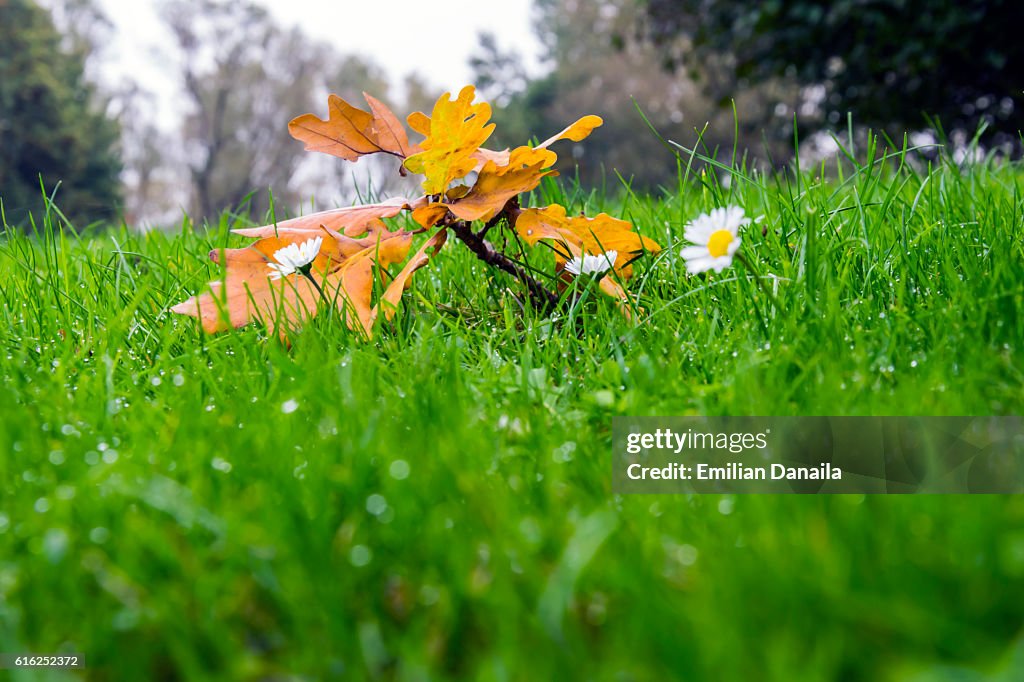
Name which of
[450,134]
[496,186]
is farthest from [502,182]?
[450,134]

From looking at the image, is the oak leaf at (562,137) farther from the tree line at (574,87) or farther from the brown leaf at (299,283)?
the tree line at (574,87)

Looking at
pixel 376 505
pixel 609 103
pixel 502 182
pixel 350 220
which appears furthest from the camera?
pixel 609 103

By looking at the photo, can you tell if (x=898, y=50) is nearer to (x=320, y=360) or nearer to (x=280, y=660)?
(x=320, y=360)

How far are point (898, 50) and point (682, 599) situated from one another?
693 cm

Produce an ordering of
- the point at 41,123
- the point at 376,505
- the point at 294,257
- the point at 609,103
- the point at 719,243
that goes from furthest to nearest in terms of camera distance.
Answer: the point at 609,103 → the point at 41,123 → the point at 294,257 → the point at 719,243 → the point at 376,505

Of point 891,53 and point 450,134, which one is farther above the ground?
point 891,53

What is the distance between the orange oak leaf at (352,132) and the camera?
1731mm

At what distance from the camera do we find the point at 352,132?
5.76 feet

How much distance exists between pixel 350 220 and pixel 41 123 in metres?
19.6

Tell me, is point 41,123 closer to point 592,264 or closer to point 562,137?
point 562,137

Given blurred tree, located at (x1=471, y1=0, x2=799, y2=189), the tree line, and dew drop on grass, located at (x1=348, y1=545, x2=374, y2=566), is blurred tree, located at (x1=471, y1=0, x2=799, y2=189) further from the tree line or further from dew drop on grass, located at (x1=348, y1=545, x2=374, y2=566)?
dew drop on grass, located at (x1=348, y1=545, x2=374, y2=566)

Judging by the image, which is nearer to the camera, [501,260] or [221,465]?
[221,465]

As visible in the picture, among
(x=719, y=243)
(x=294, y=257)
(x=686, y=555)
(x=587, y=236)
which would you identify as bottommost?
(x=686, y=555)

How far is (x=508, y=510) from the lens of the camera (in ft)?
2.83
